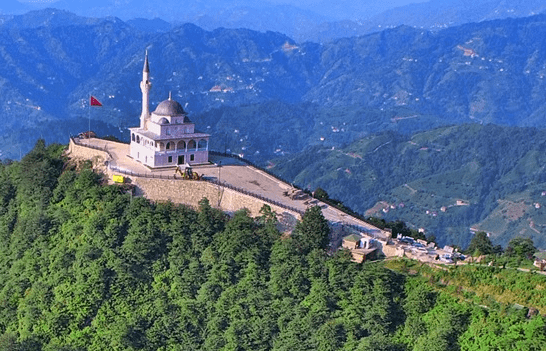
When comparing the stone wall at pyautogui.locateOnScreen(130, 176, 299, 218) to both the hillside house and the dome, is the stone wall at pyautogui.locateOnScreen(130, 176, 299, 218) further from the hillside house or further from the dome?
the hillside house

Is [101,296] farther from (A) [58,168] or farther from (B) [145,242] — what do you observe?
(A) [58,168]

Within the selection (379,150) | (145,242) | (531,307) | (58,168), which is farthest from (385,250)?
(379,150)

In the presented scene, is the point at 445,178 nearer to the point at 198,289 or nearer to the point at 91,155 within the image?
the point at 91,155

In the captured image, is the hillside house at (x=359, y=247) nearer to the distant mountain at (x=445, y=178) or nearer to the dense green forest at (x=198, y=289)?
the dense green forest at (x=198, y=289)

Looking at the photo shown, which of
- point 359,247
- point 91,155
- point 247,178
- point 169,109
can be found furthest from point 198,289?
point 91,155

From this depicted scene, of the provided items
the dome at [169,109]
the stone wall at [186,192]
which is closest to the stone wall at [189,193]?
the stone wall at [186,192]

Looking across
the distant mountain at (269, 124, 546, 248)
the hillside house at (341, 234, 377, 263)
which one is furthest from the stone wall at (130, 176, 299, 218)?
the distant mountain at (269, 124, 546, 248)

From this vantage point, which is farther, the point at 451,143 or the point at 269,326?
the point at 451,143
